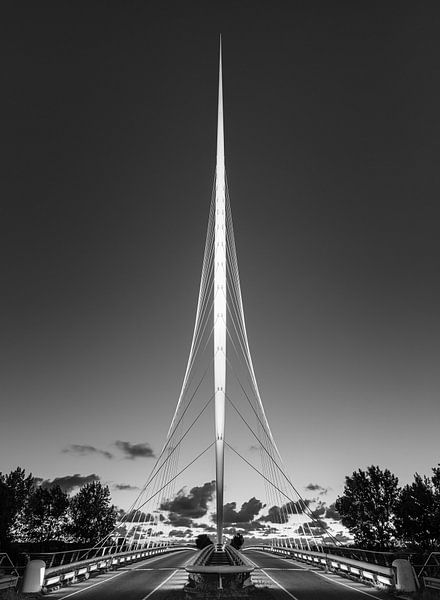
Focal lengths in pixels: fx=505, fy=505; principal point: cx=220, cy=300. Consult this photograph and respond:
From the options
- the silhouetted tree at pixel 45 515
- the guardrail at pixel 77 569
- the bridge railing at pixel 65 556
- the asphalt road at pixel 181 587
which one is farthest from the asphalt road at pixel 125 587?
the silhouetted tree at pixel 45 515

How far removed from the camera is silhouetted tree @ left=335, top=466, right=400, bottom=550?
70.1 m

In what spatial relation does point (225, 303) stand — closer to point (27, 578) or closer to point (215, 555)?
point (215, 555)

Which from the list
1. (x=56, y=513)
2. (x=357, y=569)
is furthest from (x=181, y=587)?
(x=56, y=513)

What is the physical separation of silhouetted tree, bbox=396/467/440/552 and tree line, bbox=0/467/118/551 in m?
44.9

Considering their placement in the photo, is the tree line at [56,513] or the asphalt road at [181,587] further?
the tree line at [56,513]

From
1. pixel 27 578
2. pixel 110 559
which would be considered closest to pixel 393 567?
pixel 27 578

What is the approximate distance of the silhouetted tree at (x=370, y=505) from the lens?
230 feet

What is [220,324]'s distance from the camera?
1599 inches

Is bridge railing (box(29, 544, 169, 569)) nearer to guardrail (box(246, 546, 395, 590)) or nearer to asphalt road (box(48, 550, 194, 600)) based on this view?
asphalt road (box(48, 550, 194, 600))

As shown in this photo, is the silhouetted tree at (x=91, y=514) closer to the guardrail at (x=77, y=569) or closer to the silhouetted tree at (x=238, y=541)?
the silhouetted tree at (x=238, y=541)

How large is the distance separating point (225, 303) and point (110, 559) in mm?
20500

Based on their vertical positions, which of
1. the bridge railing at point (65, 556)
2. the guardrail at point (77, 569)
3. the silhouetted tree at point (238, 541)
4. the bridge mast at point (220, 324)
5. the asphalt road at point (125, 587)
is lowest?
the asphalt road at point (125, 587)

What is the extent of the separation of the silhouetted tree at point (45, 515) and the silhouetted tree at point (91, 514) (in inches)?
76.0

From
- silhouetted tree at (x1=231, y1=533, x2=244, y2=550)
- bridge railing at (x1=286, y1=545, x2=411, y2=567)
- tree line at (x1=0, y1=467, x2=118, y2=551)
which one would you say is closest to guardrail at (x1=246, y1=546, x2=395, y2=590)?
bridge railing at (x1=286, y1=545, x2=411, y2=567)
